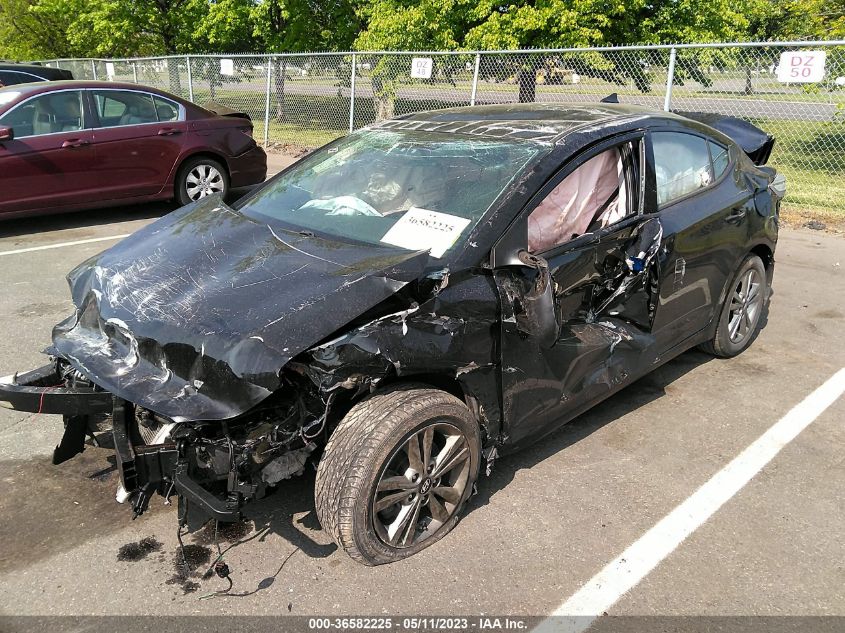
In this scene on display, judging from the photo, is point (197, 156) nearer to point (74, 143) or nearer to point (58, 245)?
point (74, 143)

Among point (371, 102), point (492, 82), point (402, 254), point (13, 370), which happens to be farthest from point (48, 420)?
point (371, 102)

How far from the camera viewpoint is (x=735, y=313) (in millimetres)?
4727

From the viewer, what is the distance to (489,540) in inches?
119

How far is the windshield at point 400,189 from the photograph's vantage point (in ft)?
10.5

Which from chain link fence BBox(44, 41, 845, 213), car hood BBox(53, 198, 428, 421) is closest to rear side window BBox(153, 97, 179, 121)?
chain link fence BBox(44, 41, 845, 213)

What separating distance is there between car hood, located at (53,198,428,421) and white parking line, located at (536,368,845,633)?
4.50 feet

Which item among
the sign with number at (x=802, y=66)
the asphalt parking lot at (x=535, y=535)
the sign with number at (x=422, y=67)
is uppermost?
the sign with number at (x=802, y=66)

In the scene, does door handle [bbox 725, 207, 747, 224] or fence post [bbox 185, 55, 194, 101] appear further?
fence post [bbox 185, 55, 194, 101]

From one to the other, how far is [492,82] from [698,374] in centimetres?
832

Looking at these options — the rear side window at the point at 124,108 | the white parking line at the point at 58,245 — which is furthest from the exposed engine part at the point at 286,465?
the rear side window at the point at 124,108

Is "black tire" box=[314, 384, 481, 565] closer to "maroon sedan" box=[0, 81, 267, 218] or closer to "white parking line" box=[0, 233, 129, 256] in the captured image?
"white parking line" box=[0, 233, 129, 256]

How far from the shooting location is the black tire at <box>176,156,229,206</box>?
8875 millimetres

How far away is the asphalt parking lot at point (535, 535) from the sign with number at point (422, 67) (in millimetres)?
8793

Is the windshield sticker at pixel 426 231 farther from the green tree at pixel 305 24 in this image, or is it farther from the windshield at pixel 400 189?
the green tree at pixel 305 24
